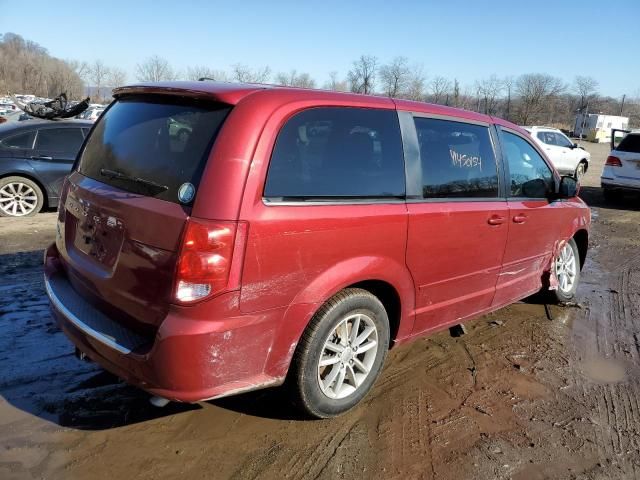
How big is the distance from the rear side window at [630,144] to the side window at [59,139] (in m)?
11.9

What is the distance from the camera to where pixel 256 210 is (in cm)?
242

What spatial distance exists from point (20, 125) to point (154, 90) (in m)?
6.55

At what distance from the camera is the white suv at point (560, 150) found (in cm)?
1677

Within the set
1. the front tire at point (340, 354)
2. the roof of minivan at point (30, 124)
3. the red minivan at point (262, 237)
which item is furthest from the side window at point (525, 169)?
the roof of minivan at point (30, 124)

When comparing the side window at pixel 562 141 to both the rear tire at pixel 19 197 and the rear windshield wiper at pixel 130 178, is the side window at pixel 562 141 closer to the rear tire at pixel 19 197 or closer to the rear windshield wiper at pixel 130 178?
the rear tire at pixel 19 197

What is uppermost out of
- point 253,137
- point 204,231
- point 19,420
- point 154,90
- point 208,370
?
point 154,90

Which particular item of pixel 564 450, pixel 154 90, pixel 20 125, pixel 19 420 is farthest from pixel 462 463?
pixel 20 125

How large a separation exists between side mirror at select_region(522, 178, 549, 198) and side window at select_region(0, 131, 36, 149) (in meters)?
7.38

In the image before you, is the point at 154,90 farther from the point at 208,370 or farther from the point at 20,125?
the point at 20,125

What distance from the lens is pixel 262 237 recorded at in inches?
96.0

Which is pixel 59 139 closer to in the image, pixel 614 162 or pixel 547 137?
pixel 614 162

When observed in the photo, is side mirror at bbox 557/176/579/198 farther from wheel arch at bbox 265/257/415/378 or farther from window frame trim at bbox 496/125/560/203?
wheel arch at bbox 265/257/415/378

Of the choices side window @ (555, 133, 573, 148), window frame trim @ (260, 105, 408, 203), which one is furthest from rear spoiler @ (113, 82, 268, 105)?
side window @ (555, 133, 573, 148)

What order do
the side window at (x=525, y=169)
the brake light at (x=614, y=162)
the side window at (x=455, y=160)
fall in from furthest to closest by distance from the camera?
the brake light at (x=614, y=162) < the side window at (x=525, y=169) < the side window at (x=455, y=160)
